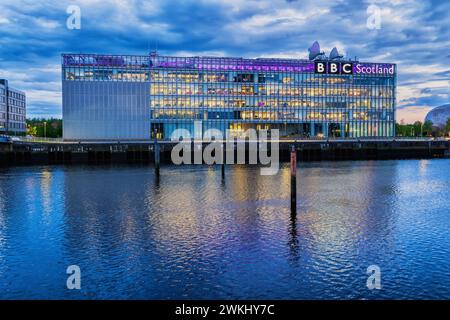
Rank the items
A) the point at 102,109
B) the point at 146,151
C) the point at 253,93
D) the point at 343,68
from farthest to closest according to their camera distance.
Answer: the point at 343,68
the point at 253,93
the point at 102,109
the point at 146,151

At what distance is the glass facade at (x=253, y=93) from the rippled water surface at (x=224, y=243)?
10753 cm

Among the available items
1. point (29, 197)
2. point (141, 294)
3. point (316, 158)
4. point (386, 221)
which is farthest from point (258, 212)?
point (316, 158)

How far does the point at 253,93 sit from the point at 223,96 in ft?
38.3

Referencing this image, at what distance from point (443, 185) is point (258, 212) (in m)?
33.4

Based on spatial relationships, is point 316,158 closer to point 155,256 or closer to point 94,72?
point 94,72

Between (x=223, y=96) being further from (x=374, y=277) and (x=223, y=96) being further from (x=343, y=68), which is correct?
(x=374, y=277)

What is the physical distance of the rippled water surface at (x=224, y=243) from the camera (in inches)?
788

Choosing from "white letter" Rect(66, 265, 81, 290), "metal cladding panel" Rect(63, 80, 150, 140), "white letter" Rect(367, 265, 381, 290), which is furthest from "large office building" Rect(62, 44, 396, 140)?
"white letter" Rect(367, 265, 381, 290)

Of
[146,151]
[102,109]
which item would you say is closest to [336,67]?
[102,109]

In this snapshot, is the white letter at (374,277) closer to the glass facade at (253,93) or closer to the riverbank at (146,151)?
the riverbank at (146,151)

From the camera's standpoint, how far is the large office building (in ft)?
494

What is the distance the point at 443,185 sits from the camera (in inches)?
2308

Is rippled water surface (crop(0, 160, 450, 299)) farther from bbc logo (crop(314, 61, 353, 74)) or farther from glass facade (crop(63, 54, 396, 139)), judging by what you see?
bbc logo (crop(314, 61, 353, 74))

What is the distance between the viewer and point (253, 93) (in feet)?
543
